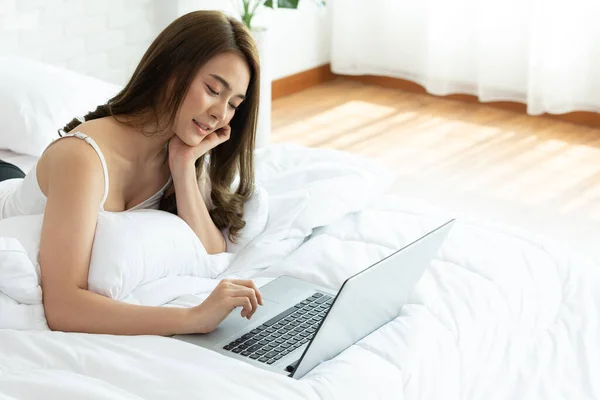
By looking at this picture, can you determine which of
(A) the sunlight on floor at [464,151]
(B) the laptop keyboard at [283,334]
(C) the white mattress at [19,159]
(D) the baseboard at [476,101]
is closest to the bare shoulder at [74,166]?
(B) the laptop keyboard at [283,334]

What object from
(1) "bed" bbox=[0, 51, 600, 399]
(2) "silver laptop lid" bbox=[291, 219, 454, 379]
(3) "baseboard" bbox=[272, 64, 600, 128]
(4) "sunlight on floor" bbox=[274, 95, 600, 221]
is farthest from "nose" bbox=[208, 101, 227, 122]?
(3) "baseboard" bbox=[272, 64, 600, 128]

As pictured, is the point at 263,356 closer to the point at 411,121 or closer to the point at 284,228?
the point at 284,228

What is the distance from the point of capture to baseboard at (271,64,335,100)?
4.84 meters

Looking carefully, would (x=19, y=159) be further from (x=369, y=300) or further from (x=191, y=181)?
(x=369, y=300)

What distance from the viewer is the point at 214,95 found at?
1799 mm

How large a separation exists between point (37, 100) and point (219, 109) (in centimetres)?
103

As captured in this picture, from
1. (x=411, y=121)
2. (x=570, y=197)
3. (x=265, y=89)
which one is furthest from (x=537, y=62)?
(x=265, y=89)

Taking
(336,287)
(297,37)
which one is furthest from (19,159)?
(297,37)

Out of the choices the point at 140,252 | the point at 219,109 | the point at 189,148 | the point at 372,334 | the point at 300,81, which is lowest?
the point at 300,81

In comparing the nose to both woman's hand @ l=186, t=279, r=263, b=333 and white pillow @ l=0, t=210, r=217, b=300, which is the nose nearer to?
white pillow @ l=0, t=210, r=217, b=300

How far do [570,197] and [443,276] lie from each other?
189 centimetres

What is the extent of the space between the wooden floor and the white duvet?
4.43 feet

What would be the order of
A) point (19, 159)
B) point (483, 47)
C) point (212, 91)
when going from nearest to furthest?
point (212, 91) → point (19, 159) → point (483, 47)

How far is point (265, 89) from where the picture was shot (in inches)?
154
